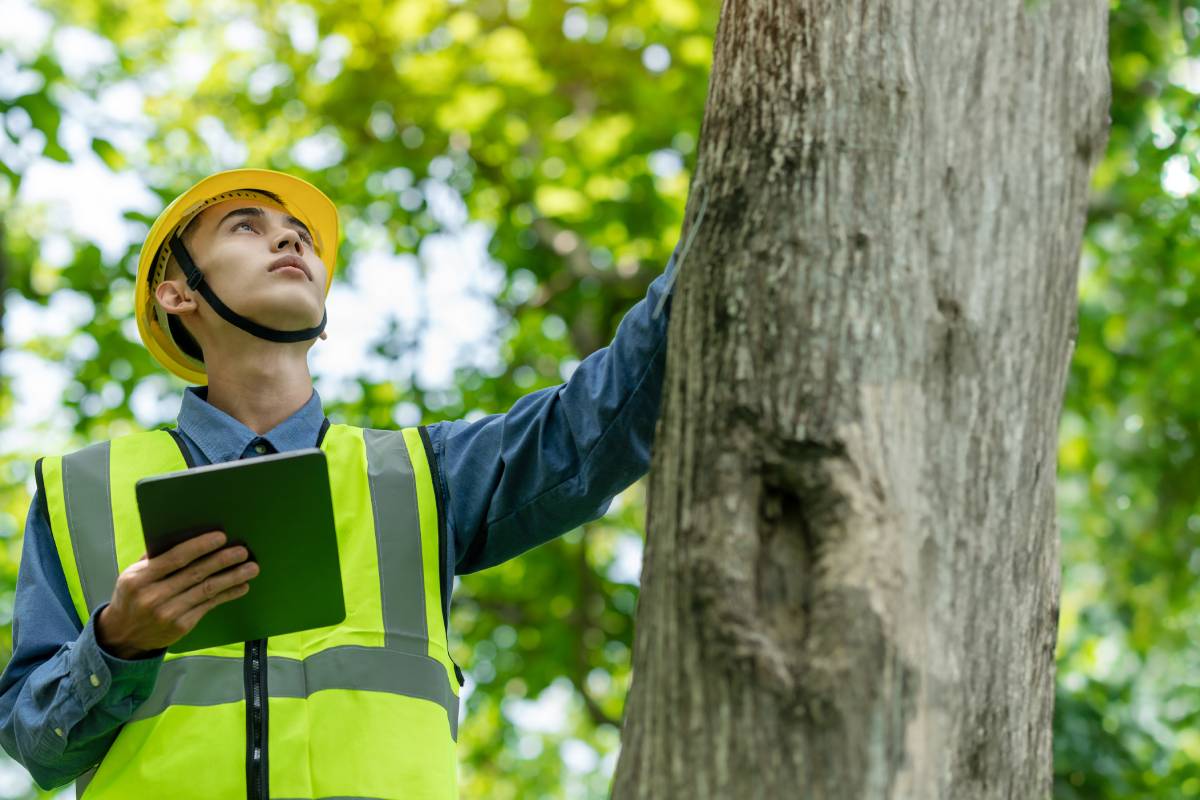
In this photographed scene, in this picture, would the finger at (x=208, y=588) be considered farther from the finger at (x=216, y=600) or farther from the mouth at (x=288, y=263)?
the mouth at (x=288, y=263)

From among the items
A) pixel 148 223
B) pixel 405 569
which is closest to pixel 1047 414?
pixel 405 569

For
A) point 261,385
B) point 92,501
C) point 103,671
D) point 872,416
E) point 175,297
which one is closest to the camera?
point 872,416

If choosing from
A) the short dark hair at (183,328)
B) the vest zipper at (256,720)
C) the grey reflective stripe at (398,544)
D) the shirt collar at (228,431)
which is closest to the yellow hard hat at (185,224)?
the short dark hair at (183,328)

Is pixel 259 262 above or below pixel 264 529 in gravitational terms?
above

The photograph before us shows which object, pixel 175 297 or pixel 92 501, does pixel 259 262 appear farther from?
pixel 92 501

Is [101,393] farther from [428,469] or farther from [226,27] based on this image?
[428,469]

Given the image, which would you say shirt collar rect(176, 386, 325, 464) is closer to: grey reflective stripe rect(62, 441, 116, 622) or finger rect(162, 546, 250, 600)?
grey reflective stripe rect(62, 441, 116, 622)

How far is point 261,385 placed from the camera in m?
2.74

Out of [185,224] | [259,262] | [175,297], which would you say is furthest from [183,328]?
[259,262]

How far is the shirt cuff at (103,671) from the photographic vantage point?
207 cm

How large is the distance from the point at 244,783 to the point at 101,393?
5.09m

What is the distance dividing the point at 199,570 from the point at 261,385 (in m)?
0.80

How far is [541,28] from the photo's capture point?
750cm

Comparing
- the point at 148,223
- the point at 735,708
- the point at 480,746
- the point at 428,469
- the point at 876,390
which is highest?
the point at 148,223
